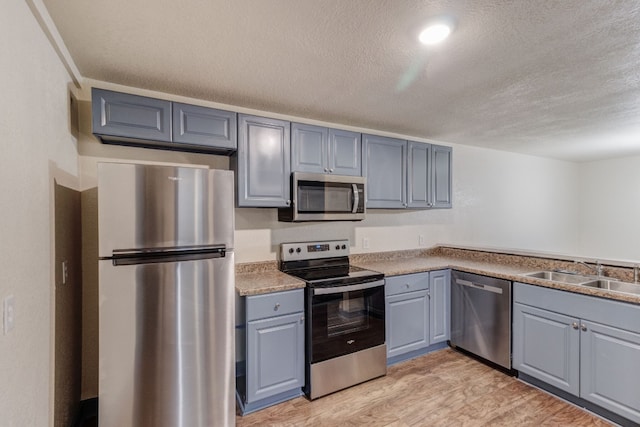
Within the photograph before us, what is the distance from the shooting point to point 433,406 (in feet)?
7.54

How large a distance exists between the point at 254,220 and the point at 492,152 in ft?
12.3

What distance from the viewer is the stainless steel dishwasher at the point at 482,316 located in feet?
8.88

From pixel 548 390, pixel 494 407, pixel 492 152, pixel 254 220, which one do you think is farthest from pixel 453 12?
pixel 492 152

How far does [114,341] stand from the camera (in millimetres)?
1716

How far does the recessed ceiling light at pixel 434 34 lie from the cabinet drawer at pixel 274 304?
1854 mm

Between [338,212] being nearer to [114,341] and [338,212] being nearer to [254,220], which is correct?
[254,220]

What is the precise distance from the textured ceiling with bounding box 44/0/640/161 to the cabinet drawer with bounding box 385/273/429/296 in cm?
157

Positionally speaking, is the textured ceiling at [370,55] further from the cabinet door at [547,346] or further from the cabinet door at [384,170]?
the cabinet door at [547,346]

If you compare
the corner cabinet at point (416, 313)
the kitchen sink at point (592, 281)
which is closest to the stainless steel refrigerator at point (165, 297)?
the corner cabinet at point (416, 313)

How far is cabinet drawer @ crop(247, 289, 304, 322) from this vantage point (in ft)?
7.25

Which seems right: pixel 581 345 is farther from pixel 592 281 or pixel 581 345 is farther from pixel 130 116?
pixel 130 116

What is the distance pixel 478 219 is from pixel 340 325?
9.78 ft

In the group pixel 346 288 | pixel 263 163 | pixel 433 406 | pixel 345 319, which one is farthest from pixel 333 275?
pixel 433 406

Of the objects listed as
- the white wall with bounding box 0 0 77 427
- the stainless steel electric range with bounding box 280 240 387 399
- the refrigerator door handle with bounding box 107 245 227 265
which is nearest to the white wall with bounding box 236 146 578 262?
the stainless steel electric range with bounding box 280 240 387 399
